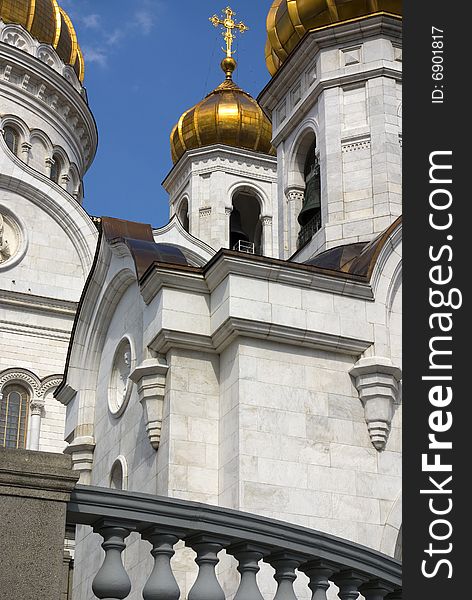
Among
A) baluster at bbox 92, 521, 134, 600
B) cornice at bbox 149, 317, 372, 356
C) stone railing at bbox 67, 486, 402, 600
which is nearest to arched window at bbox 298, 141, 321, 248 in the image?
cornice at bbox 149, 317, 372, 356

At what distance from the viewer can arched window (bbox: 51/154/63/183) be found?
1245 inches

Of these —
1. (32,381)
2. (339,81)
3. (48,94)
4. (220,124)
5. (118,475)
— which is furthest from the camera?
(48,94)

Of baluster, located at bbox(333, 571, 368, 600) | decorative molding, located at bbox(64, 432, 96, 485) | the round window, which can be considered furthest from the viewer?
decorative molding, located at bbox(64, 432, 96, 485)

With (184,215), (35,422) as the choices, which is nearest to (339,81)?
(35,422)

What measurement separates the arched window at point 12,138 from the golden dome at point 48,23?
4.06m

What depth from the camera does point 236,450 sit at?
10.8m

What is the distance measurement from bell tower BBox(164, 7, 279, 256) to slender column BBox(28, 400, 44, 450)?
6572 mm

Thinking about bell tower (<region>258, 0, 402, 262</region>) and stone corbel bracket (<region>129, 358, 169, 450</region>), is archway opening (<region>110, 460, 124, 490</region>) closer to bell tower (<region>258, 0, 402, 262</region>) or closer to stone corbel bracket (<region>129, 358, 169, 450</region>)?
stone corbel bracket (<region>129, 358, 169, 450</region>)

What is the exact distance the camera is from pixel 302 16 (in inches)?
671

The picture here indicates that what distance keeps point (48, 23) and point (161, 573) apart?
31.4m

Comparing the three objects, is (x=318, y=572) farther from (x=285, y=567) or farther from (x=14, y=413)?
(x=14, y=413)

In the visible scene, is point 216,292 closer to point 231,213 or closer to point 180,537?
point 180,537

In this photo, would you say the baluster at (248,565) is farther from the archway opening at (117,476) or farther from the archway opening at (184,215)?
the archway opening at (184,215)

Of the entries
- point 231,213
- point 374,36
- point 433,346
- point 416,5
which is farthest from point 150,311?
point 231,213
